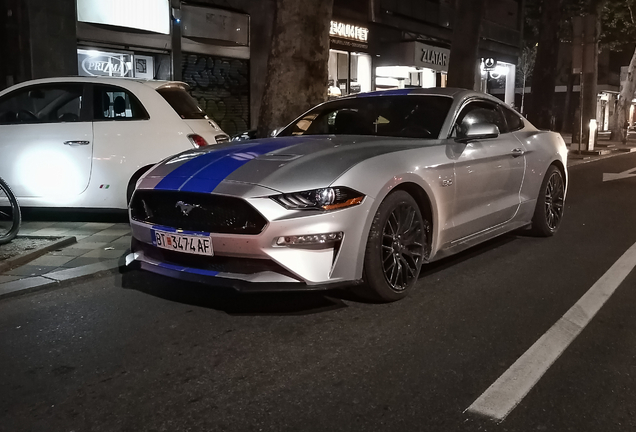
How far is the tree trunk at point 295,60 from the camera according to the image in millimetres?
8984

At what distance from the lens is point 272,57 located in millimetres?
9219

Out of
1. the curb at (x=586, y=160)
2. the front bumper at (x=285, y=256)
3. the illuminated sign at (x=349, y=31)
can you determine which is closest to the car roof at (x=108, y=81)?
the front bumper at (x=285, y=256)

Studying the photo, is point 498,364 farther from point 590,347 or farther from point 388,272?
point 388,272

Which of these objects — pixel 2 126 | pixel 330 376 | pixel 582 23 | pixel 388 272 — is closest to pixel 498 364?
pixel 330 376

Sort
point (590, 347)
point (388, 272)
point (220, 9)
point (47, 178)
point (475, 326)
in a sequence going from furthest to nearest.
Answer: point (220, 9), point (47, 178), point (388, 272), point (475, 326), point (590, 347)

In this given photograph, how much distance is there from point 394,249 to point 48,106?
511 centimetres

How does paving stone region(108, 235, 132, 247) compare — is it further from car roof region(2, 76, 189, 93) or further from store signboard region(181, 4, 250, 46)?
store signboard region(181, 4, 250, 46)

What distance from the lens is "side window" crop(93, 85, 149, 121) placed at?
7266 millimetres

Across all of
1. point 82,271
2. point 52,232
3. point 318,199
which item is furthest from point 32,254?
point 318,199

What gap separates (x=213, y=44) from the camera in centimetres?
1599

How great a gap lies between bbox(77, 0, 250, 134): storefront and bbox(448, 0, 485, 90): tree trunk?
17.3ft

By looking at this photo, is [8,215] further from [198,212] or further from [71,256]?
[198,212]

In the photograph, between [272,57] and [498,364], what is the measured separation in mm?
6679

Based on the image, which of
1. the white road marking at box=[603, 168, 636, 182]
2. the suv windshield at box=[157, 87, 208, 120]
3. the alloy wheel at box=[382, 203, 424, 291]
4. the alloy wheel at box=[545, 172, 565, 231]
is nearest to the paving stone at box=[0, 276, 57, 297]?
the alloy wheel at box=[382, 203, 424, 291]
